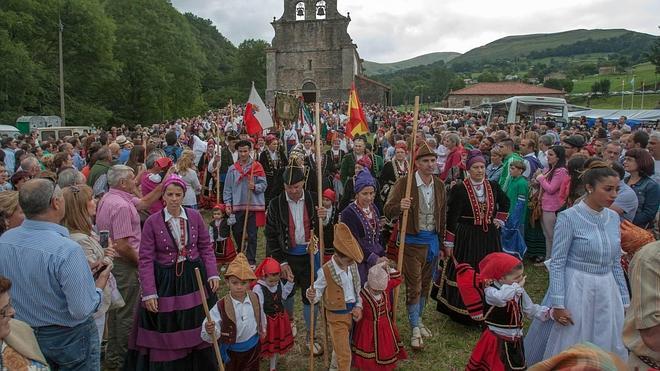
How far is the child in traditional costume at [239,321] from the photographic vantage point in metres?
4.34

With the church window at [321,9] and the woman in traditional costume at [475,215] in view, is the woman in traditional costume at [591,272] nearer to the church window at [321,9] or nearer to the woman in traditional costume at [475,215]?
the woman in traditional costume at [475,215]

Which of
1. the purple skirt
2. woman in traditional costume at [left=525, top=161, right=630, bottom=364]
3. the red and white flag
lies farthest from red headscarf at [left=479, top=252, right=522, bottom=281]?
the red and white flag

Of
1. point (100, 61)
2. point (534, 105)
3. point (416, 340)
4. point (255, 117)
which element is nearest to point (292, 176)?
point (416, 340)

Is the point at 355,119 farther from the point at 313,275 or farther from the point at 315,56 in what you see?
the point at 315,56

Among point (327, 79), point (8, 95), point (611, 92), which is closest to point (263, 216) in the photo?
point (8, 95)

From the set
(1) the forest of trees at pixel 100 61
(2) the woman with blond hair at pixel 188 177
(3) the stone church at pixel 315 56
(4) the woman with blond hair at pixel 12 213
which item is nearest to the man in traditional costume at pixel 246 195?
(2) the woman with blond hair at pixel 188 177

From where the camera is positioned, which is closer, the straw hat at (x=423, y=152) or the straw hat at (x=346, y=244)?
the straw hat at (x=346, y=244)

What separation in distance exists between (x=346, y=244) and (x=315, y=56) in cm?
5741

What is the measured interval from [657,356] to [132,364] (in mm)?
4050

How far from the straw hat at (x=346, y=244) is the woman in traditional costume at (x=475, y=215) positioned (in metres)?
1.66

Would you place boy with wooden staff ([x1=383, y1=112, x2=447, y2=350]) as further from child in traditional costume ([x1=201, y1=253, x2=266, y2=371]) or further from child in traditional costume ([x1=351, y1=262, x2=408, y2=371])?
child in traditional costume ([x1=201, y1=253, x2=266, y2=371])

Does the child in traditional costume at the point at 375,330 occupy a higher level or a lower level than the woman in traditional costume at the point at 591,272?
lower

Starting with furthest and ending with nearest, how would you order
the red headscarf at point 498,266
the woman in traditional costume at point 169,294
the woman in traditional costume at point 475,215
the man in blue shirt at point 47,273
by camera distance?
the woman in traditional costume at point 475,215 < the woman in traditional costume at point 169,294 < the red headscarf at point 498,266 < the man in blue shirt at point 47,273

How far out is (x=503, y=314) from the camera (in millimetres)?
4172
